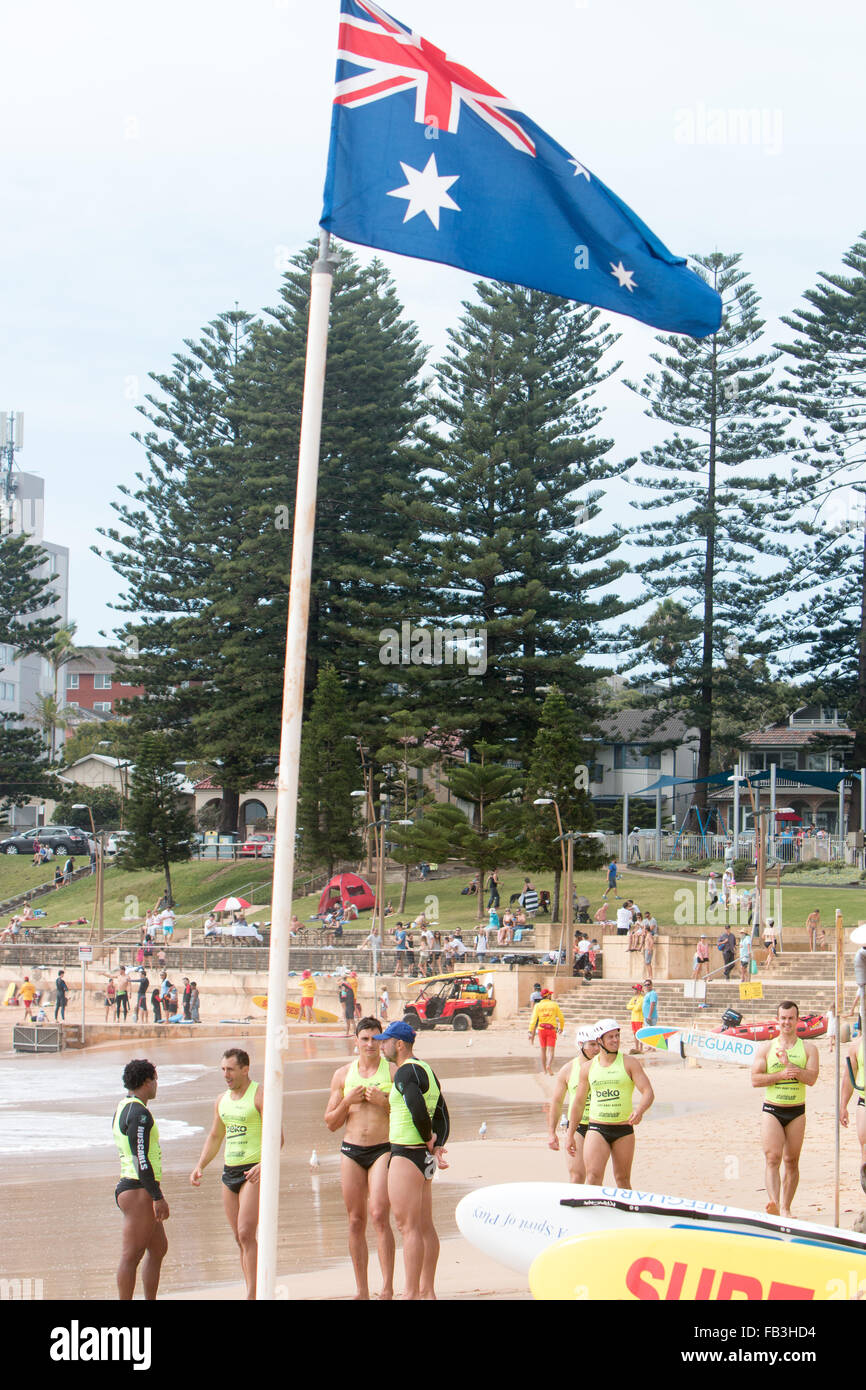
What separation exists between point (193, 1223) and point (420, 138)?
7615 mm

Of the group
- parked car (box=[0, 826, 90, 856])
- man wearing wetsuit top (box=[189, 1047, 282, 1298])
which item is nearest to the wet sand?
man wearing wetsuit top (box=[189, 1047, 282, 1298])

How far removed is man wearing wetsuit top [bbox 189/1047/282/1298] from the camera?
7.22 metres

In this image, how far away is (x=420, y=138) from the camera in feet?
19.9

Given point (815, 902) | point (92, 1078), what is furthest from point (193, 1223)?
point (815, 902)

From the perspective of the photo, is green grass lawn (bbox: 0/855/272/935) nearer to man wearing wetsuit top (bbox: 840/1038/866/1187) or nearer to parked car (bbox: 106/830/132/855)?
parked car (bbox: 106/830/132/855)

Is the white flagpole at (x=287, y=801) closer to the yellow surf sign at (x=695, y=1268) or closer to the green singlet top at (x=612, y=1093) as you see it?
the yellow surf sign at (x=695, y=1268)

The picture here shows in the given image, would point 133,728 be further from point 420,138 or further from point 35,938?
point 420,138

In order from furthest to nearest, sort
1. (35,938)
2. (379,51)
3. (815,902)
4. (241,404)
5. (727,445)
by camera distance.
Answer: (241,404) < (727,445) < (35,938) < (815,902) < (379,51)

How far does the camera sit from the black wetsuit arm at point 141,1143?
22.6 ft

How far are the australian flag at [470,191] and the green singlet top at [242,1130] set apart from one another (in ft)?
A: 14.3

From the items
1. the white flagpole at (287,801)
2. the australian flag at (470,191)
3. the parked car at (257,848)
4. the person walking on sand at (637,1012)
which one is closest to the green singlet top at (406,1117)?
the white flagpole at (287,801)

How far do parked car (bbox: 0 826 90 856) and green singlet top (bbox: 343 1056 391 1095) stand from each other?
5557 centimetres

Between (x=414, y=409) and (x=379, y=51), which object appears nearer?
(x=379, y=51)
